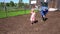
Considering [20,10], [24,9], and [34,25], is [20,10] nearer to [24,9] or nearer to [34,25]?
[24,9]

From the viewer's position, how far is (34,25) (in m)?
10.2

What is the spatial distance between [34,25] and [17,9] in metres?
9.80

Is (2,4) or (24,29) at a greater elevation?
(2,4)

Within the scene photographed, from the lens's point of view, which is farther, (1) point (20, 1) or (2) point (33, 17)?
(1) point (20, 1)

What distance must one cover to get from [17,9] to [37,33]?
11.6m

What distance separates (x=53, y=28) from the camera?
933 cm

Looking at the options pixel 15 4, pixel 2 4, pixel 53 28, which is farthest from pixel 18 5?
pixel 53 28

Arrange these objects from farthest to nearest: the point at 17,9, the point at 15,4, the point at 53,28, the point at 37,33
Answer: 1. the point at 17,9
2. the point at 15,4
3. the point at 53,28
4. the point at 37,33

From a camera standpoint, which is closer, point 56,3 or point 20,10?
point 20,10

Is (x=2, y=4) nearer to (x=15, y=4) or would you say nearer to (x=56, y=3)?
(x=15, y=4)

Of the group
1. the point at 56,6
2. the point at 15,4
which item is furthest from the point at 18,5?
the point at 56,6

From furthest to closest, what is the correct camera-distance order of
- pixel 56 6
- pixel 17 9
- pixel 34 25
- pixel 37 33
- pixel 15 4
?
pixel 56 6 < pixel 17 9 < pixel 15 4 < pixel 34 25 < pixel 37 33

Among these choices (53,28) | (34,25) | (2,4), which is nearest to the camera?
(53,28)

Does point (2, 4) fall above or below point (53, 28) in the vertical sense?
above
